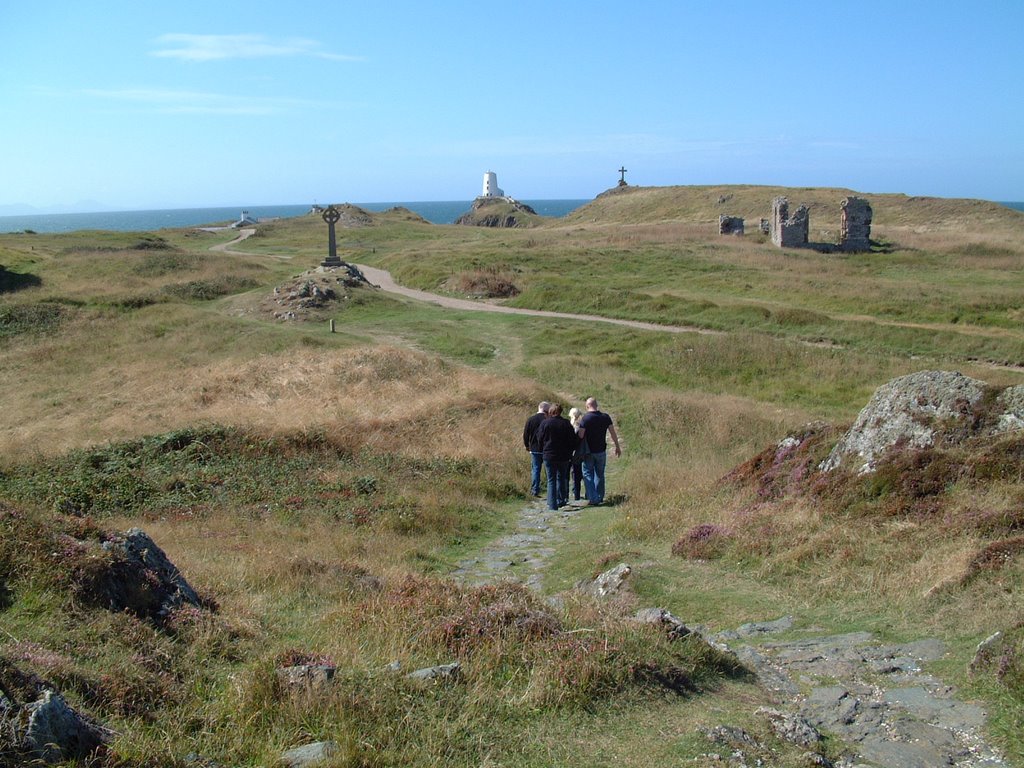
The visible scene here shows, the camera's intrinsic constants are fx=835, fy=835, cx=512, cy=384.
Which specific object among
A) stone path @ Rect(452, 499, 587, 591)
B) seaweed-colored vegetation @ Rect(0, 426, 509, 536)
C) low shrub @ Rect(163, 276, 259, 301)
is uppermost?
low shrub @ Rect(163, 276, 259, 301)

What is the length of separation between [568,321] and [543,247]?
2173 cm

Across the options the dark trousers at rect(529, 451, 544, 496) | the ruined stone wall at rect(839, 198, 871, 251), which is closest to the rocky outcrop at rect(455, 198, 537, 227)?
the ruined stone wall at rect(839, 198, 871, 251)

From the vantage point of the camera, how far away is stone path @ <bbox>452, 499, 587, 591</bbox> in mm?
9914

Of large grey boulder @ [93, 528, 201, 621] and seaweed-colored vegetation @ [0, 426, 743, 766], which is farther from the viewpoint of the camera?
large grey boulder @ [93, 528, 201, 621]

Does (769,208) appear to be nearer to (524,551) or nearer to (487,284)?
(487,284)

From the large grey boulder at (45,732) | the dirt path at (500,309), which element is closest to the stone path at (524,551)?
the large grey boulder at (45,732)

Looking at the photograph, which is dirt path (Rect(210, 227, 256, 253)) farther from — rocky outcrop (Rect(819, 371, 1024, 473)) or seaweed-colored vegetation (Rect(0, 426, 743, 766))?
rocky outcrop (Rect(819, 371, 1024, 473))

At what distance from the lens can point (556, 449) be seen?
43.6 ft

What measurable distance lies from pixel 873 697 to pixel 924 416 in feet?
18.4

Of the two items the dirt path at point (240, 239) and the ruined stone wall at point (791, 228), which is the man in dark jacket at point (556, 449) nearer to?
the ruined stone wall at point (791, 228)

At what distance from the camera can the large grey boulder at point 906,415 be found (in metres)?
10.1

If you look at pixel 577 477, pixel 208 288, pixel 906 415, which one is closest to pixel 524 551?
→ pixel 577 477

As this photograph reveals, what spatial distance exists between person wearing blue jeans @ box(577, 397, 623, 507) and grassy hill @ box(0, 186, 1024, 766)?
73 centimetres

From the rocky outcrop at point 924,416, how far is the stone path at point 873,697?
4.00 metres
